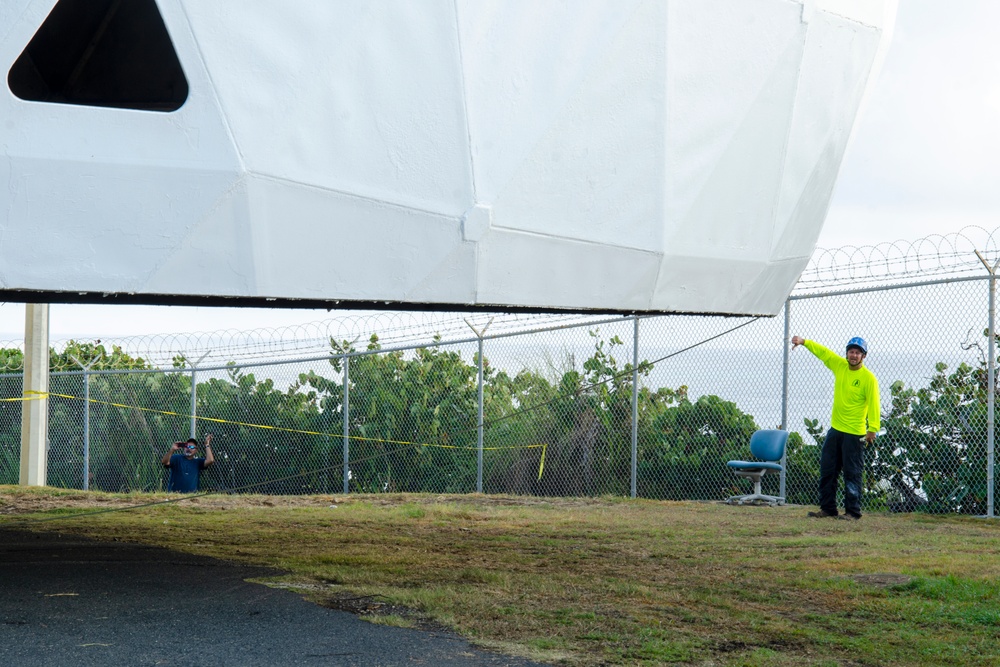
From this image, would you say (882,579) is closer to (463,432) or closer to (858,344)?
(858,344)

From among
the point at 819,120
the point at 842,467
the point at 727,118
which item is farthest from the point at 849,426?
the point at 727,118

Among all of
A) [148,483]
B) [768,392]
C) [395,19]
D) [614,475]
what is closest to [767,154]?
[395,19]

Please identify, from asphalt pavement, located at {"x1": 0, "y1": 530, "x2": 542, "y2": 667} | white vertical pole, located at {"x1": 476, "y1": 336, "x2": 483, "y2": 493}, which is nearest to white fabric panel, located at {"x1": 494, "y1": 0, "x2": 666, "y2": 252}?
asphalt pavement, located at {"x1": 0, "y1": 530, "x2": 542, "y2": 667}

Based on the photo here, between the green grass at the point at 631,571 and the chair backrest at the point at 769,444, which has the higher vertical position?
the chair backrest at the point at 769,444

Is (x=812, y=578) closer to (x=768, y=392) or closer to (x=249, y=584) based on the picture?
(x=249, y=584)

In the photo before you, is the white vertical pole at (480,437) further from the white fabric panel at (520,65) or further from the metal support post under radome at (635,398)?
the white fabric panel at (520,65)

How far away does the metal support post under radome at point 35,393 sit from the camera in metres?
14.5

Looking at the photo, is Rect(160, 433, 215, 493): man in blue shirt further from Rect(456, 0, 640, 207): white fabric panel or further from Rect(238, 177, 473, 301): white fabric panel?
Rect(456, 0, 640, 207): white fabric panel

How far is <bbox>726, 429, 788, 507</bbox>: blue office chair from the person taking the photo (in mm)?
12133

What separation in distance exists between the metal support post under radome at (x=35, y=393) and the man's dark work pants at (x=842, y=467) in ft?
31.4

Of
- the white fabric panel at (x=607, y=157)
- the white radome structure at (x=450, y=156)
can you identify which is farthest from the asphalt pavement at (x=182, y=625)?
the white fabric panel at (x=607, y=157)

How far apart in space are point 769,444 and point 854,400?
1346 mm

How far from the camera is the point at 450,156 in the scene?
6.34m

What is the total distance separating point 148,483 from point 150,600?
11874 millimetres
